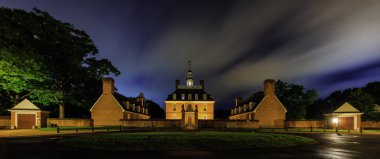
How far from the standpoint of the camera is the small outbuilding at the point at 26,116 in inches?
1706

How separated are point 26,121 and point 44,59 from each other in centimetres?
1097

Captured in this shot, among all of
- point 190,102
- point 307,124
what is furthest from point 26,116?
point 307,124

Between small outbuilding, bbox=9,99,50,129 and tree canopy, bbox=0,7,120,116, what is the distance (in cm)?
148

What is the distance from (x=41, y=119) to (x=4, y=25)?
1676 centimetres

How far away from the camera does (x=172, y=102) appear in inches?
2928

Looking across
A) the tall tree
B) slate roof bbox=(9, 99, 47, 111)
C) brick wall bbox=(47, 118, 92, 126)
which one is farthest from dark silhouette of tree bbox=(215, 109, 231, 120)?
slate roof bbox=(9, 99, 47, 111)

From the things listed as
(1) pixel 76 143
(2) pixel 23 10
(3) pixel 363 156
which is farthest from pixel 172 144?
(2) pixel 23 10

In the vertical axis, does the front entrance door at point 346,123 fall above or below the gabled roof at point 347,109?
below

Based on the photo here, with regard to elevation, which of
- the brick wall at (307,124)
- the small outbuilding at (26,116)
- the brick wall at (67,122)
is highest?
the small outbuilding at (26,116)

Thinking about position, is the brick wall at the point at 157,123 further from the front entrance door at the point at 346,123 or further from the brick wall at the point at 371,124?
the brick wall at the point at 371,124

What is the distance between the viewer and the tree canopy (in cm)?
3681

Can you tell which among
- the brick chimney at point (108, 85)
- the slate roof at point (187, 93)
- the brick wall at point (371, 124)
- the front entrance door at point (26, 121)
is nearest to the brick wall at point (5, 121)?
the front entrance door at point (26, 121)

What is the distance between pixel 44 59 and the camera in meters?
40.6

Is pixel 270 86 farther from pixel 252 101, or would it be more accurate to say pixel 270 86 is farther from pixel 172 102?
pixel 172 102
